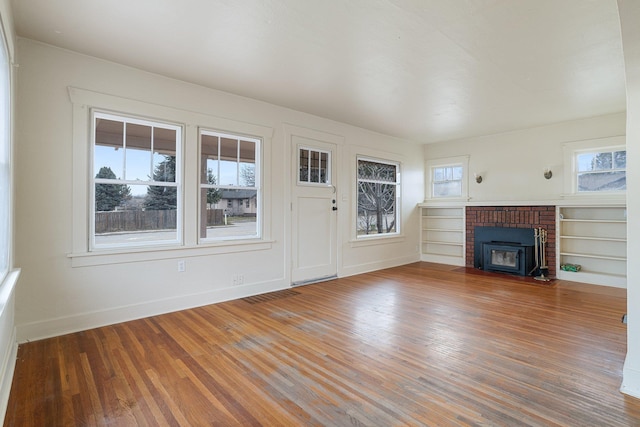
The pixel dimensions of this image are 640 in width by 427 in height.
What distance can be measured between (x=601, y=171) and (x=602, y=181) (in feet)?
0.55

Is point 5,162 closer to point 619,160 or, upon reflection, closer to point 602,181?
point 602,181

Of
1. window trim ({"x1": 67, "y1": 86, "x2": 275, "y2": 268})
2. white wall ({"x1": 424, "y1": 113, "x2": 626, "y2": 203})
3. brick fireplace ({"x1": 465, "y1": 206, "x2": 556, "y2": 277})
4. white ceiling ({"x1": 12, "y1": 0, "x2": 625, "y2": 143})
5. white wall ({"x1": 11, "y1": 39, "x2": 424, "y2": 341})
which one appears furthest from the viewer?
brick fireplace ({"x1": 465, "y1": 206, "x2": 556, "y2": 277})

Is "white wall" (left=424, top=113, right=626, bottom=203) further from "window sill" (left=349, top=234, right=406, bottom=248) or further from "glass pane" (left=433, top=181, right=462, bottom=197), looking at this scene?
"window sill" (left=349, top=234, right=406, bottom=248)

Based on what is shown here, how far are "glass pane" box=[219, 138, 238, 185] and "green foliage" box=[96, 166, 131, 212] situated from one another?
1.10 m

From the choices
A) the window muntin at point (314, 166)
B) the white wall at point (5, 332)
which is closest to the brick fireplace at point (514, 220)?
the window muntin at point (314, 166)

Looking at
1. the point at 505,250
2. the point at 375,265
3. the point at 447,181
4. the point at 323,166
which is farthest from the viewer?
the point at 447,181

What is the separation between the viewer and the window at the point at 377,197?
6.24 meters

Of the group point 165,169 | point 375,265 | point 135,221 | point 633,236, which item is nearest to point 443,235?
point 375,265

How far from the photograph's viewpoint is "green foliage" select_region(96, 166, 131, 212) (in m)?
3.32

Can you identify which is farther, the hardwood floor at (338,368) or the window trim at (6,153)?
the window trim at (6,153)

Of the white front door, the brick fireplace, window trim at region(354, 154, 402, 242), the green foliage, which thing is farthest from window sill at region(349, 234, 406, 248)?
the green foliage

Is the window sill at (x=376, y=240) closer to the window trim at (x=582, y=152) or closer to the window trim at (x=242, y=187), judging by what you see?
the window trim at (x=242, y=187)

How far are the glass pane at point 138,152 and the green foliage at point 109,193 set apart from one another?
0.44ft

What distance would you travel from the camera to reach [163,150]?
12.3 feet
